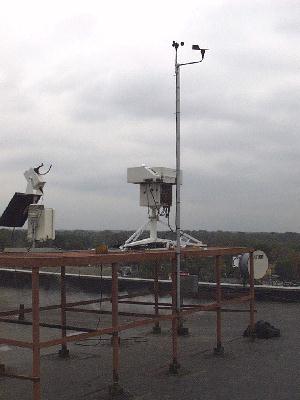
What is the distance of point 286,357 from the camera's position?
48.7 feet

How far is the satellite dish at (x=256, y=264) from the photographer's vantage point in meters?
18.6

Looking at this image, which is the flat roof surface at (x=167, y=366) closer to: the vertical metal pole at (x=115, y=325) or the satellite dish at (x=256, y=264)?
the vertical metal pole at (x=115, y=325)

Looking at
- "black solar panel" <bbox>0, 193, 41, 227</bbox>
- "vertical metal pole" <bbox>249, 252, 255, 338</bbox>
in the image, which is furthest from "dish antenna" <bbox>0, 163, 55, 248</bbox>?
"vertical metal pole" <bbox>249, 252, 255, 338</bbox>

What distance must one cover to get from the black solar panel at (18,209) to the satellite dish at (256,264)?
791 cm

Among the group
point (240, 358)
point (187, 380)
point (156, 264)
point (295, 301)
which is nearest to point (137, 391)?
point (187, 380)

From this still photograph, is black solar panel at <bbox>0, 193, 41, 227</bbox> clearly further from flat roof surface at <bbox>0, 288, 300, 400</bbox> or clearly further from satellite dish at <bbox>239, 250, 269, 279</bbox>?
satellite dish at <bbox>239, 250, 269, 279</bbox>

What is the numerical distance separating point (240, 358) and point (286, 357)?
1222mm

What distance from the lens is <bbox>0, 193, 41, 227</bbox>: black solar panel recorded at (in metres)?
13.5

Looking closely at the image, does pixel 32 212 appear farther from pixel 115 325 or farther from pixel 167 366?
pixel 167 366

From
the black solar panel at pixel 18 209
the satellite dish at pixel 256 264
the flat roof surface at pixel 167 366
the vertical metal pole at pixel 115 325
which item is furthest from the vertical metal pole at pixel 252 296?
the black solar panel at pixel 18 209

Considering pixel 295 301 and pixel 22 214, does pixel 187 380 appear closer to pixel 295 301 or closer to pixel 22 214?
pixel 22 214

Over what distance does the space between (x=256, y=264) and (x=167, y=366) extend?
6.62m

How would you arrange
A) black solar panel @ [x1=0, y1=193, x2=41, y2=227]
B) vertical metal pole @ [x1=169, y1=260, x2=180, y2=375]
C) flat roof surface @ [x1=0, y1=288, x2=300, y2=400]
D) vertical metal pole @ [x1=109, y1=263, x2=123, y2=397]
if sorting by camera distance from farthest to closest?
black solar panel @ [x1=0, y1=193, x2=41, y2=227]
vertical metal pole @ [x1=169, y1=260, x2=180, y2=375]
flat roof surface @ [x1=0, y1=288, x2=300, y2=400]
vertical metal pole @ [x1=109, y1=263, x2=123, y2=397]

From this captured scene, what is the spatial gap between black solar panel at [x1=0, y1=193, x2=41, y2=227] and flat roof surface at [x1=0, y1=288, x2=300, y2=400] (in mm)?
3588
